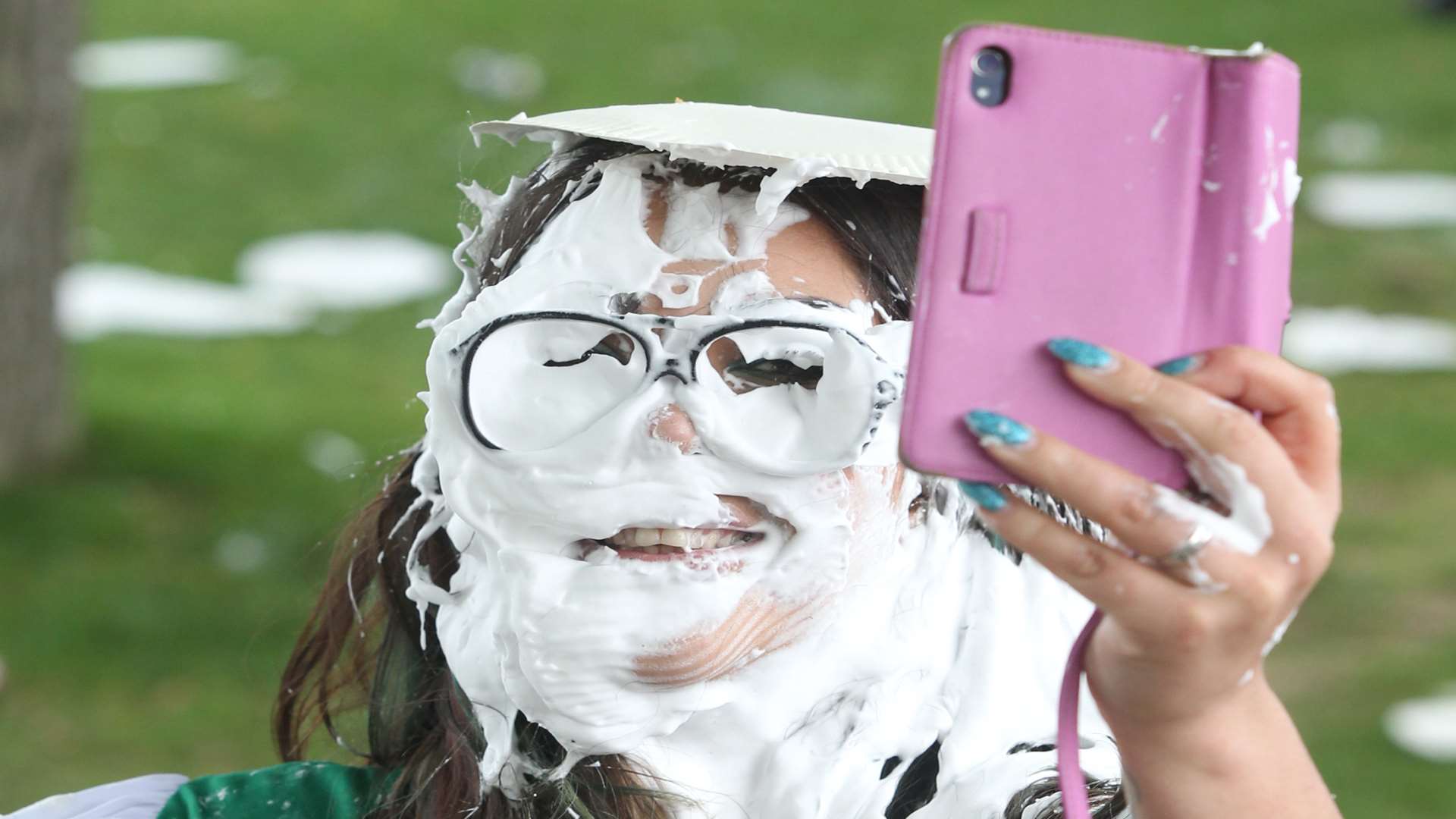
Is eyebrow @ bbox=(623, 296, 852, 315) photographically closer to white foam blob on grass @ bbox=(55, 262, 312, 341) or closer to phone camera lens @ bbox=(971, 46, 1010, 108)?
phone camera lens @ bbox=(971, 46, 1010, 108)

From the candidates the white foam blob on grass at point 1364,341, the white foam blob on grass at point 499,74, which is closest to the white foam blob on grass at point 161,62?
the white foam blob on grass at point 499,74

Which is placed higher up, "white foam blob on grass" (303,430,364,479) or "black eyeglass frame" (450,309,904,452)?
"black eyeglass frame" (450,309,904,452)

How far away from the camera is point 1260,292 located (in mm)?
1099

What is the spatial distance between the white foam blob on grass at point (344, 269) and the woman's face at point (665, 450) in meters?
4.49

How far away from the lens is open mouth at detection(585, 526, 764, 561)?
140cm

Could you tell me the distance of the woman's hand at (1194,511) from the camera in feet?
3.40

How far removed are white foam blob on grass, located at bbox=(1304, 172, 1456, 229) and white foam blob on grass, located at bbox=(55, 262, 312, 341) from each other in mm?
3881

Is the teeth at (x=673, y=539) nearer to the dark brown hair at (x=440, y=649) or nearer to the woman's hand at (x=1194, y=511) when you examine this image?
the dark brown hair at (x=440, y=649)

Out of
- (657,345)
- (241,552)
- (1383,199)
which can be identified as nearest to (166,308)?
(241,552)

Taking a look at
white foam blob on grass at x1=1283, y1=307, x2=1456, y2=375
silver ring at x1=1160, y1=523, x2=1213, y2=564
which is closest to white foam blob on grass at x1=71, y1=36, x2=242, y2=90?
white foam blob on grass at x1=1283, y1=307, x2=1456, y2=375

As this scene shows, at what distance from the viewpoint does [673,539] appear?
140 centimetres

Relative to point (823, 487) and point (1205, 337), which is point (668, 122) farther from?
point (1205, 337)

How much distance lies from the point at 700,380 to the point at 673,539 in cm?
13

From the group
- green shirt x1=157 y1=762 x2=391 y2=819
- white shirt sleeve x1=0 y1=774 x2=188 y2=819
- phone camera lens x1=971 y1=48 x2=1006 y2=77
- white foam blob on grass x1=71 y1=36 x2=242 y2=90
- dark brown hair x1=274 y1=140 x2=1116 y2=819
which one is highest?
white foam blob on grass x1=71 y1=36 x2=242 y2=90
